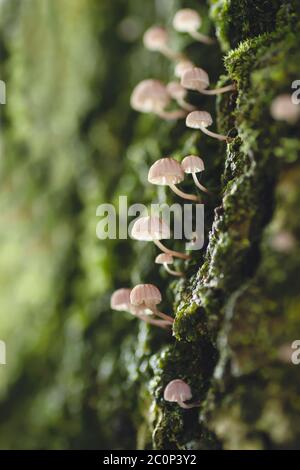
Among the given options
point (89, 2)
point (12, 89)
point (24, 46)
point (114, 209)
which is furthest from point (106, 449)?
point (89, 2)

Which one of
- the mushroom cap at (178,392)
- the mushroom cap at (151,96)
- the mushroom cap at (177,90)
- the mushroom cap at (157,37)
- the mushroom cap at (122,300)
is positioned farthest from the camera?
the mushroom cap at (157,37)

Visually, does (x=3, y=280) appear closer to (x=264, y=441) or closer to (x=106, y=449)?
(x=106, y=449)

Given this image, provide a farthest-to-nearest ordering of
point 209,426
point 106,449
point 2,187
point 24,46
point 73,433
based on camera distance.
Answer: point 2,187 → point 24,46 → point 73,433 → point 106,449 → point 209,426

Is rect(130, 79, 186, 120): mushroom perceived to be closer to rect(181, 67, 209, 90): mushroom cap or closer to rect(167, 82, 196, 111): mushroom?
rect(167, 82, 196, 111): mushroom

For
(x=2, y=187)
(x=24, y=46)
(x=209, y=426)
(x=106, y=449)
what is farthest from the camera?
(x=2, y=187)

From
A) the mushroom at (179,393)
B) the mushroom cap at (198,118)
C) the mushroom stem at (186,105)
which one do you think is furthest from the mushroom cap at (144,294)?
the mushroom stem at (186,105)

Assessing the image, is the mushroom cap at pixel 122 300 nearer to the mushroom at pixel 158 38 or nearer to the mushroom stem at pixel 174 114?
the mushroom stem at pixel 174 114

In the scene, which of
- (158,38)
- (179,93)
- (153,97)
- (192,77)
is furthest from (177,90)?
(158,38)

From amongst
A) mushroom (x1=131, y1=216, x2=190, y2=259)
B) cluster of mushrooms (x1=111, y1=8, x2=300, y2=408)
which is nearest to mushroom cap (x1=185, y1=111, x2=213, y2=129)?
cluster of mushrooms (x1=111, y1=8, x2=300, y2=408)
